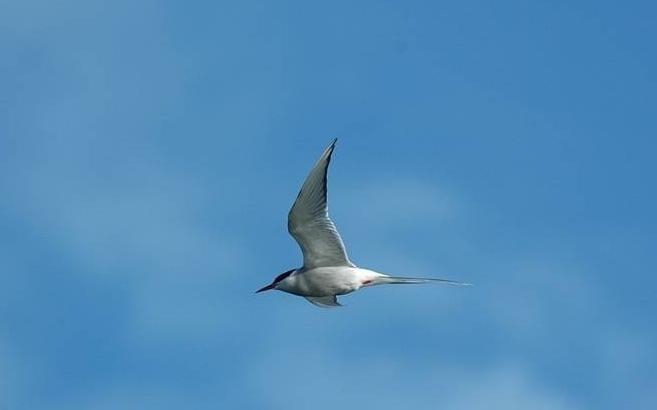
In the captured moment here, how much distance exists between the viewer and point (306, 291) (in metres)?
28.7

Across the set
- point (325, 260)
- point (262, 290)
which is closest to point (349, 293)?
point (325, 260)

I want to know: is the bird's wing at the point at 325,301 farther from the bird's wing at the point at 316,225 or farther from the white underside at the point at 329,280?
the bird's wing at the point at 316,225

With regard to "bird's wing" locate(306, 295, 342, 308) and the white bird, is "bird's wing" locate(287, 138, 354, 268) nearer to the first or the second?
the white bird

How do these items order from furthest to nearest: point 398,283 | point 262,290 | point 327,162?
point 262,290 < point 398,283 < point 327,162

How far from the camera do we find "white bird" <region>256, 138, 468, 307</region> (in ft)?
86.8

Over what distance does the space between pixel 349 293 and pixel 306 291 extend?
1.07 meters

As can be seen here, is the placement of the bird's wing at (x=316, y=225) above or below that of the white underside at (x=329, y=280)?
above

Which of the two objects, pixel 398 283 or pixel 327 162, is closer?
pixel 327 162

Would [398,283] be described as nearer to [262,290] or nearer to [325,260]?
[325,260]

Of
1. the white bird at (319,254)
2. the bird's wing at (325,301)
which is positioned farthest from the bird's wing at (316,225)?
the bird's wing at (325,301)

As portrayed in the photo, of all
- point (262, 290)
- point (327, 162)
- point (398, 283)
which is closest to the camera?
point (327, 162)

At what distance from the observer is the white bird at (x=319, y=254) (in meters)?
26.5

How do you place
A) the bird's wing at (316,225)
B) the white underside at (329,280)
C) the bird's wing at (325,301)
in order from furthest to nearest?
the bird's wing at (325,301) < the white underside at (329,280) < the bird's wing at (316,225)

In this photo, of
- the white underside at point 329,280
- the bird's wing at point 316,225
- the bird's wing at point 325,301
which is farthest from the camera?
the bird's wing at point 325,301
